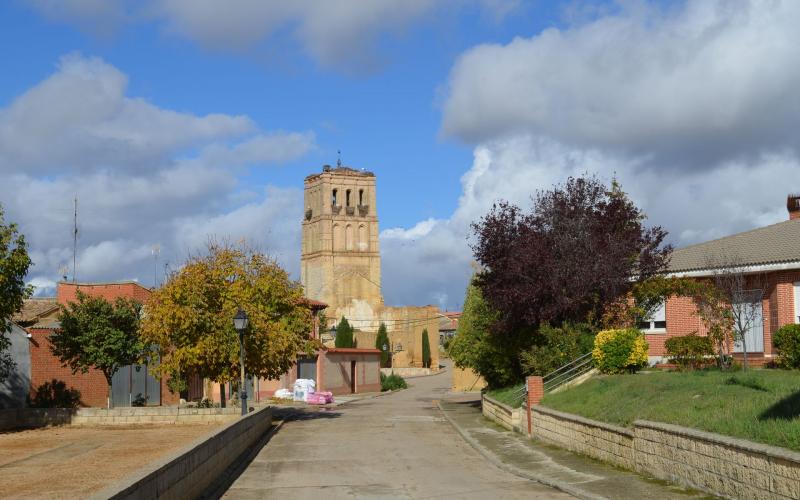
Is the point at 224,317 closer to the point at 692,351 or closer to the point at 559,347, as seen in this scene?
the point at 559,347

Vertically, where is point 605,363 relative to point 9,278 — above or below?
below

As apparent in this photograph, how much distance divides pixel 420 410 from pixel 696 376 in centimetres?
2425

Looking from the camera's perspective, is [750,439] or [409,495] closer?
[750,439]

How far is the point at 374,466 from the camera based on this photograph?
19828mm

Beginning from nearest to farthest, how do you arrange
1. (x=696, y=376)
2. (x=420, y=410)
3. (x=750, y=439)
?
(x=750, y=439) → (x=696, y=376) → (x=420, y=410)

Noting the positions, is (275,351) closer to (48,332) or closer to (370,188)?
(48,332)

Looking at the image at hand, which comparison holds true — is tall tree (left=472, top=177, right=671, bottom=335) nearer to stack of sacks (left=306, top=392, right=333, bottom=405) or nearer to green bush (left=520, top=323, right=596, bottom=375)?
green bush (left=520, top=323, right=596, bottom=375)

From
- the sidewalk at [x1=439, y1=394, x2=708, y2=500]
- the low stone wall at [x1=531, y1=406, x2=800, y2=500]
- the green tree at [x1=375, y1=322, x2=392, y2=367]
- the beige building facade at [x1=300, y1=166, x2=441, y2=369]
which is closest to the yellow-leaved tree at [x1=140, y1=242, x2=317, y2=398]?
the sidewalk at [x1=439, y1=394, x2=708, y2=500]

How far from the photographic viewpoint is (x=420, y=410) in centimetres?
4328

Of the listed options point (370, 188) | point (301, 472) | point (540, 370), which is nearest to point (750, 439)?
point (301, 472)

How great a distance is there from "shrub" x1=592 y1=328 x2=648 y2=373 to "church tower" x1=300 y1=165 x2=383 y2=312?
105m

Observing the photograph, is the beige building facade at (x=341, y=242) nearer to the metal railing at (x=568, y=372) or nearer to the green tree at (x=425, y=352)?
the green tree at (x=425, y=352)

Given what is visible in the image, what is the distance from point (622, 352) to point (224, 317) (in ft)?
46.9

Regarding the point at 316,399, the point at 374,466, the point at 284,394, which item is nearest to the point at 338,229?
the point at 284,394
